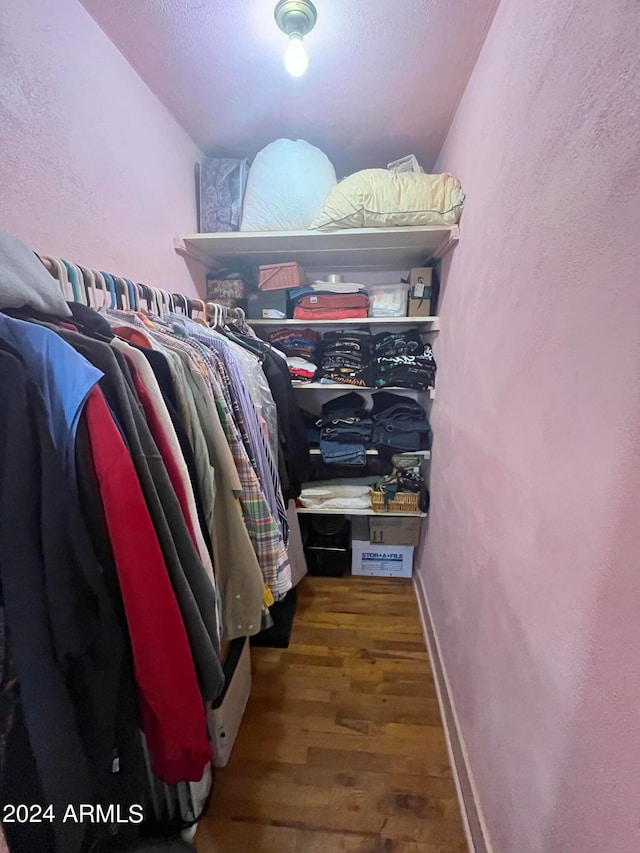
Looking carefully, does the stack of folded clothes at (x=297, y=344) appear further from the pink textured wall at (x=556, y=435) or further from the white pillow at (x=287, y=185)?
the pink textured wall at (x=556, y=435)

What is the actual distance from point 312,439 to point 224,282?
939mm

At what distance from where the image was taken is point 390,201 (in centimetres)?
146

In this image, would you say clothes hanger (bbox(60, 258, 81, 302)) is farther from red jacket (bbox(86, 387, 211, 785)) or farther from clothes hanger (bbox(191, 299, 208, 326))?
clothes hanger (bbox(191, 299, 208, 326))

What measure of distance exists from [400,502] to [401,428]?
391mm

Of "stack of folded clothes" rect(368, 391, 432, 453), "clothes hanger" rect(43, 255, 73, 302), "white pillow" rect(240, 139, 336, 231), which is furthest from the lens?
"stack of folded clothes" rect(368, 391, 432, 453)

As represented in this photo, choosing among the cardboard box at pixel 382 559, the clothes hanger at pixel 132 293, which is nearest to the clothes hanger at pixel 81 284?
the clothes hanger at pixel 132 293

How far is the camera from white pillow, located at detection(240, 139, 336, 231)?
60.4 inches

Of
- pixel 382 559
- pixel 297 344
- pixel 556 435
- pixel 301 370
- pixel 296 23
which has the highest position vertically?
pixel 296 23

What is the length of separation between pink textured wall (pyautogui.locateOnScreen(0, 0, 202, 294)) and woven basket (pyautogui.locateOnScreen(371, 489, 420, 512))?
1.43 metres

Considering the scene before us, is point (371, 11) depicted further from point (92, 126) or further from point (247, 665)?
point (247, 665)

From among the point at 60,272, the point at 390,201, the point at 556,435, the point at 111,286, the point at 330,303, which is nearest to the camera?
the point at 556,435

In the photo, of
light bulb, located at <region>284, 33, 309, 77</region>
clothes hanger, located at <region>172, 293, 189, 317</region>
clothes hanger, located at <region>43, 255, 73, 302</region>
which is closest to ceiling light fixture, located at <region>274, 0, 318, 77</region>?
A: light bulb, located at <region>284, 33, 309, 77</region>

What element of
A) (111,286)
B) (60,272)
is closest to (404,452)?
(111,286)

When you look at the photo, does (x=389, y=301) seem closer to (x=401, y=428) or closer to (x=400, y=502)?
(x=401, y=428)
